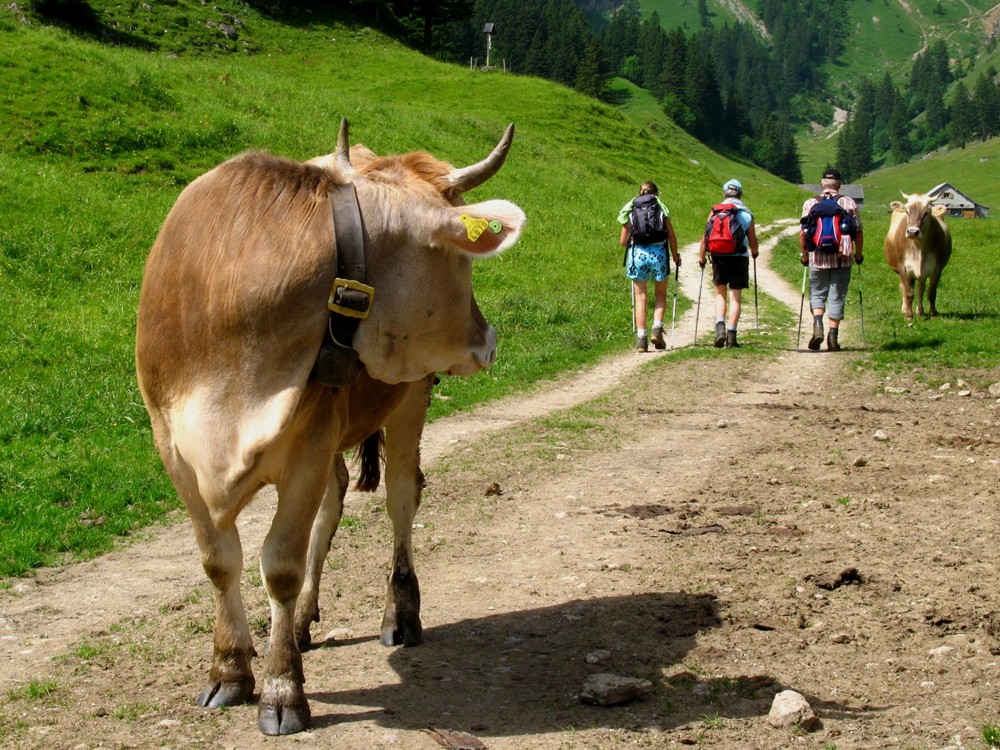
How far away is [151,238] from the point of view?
20250mm

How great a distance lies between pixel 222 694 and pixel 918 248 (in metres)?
18.0

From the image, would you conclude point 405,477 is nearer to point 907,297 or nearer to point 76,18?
point 907,297

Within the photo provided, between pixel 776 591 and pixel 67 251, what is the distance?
15134 mm

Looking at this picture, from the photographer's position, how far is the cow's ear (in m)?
4.88

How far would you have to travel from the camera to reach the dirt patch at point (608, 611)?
469 cm

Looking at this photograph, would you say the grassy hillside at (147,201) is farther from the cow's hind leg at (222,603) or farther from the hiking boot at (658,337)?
the cow's hind leg at (222,603)

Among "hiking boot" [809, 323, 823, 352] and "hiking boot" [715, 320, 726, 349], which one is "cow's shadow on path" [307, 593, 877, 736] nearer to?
"hiking boot" [715, 320, 726, 349]

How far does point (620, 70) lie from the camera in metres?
161

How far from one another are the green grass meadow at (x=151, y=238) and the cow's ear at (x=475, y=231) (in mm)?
3843

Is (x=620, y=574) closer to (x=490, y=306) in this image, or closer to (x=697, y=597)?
(x=697, y=597)

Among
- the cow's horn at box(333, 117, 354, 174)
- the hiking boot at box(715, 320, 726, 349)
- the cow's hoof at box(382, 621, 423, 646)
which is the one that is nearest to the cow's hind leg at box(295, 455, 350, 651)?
the cow's hoof at box(382, 621, 423, 646)

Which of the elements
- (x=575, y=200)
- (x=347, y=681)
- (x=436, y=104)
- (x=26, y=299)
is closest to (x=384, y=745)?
(x=347, y=681)

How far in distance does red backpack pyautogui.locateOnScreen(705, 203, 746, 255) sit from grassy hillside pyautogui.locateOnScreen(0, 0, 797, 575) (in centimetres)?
207

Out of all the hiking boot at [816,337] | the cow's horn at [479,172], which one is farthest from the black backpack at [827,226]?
the cow's horn at [479,172]
